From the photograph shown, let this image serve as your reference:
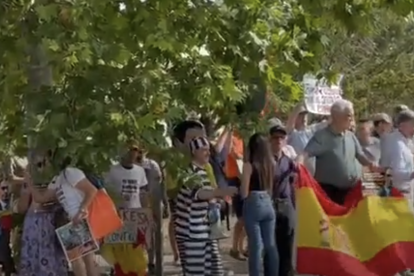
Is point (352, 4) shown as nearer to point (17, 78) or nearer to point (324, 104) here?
point (17, 78)

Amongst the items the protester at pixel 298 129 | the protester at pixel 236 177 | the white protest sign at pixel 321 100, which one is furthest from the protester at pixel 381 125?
the protester at pixel 236 177

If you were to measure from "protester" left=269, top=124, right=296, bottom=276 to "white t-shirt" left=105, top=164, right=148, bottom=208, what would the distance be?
1.40 meters

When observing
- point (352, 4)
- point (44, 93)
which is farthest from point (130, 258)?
point (352, 4)

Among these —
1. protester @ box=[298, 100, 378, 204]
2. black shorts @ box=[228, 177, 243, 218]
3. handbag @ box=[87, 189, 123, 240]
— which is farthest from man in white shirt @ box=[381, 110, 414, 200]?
handbag @ box=[87, 189, 123, 240]

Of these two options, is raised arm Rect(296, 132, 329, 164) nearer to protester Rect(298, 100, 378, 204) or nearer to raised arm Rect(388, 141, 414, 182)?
protester Rect(298, 100, 378, 204)

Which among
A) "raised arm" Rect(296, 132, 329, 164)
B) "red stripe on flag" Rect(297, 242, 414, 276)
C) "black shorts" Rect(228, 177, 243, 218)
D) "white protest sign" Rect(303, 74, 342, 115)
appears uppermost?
"white protest sign" Rect(303, 74, 342, 115)

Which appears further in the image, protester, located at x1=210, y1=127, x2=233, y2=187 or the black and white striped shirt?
protester, located at x1=210, y1=127, x2=233, y2=187

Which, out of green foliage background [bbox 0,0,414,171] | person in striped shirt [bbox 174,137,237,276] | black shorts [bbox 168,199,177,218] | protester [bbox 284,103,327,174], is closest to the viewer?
green foliage background [bbox 0,0,414,171]

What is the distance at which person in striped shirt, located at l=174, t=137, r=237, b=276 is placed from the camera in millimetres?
10414

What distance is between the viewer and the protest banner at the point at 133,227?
11227mm

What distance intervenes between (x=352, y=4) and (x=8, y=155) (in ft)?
12.4

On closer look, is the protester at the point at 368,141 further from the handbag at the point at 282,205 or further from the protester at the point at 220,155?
the protester at the point at 220,155

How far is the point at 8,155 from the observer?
10.5 meters

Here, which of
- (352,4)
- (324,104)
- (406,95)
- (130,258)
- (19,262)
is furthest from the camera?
(406,95)
